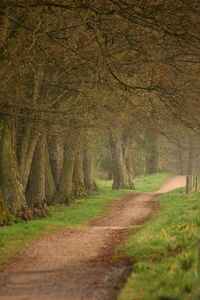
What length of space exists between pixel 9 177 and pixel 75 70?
5.54m

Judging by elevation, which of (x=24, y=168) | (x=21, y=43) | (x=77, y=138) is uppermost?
(x=21, y=43)

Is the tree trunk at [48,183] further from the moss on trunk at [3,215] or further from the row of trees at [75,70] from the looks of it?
the moss on trunk at [3,215]

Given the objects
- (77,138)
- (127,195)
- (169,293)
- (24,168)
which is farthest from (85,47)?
(127,195)

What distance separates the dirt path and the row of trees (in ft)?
12.1

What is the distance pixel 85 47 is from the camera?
1250 centimetres


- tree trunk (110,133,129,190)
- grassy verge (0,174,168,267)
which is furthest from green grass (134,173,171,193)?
grassy verge (0,174,168,267)

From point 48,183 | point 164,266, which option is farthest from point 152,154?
point 164,266

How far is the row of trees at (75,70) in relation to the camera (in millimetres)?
10078

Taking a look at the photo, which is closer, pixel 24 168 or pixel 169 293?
pixel 169 293

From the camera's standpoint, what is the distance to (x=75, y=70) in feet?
50.0

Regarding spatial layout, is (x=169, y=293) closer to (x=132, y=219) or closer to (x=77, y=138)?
(x=132, y=219)

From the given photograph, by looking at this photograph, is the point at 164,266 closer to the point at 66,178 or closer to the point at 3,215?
the point at 3,215

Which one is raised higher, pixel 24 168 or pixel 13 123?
pixel 13 123

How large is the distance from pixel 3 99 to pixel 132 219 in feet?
26.8
